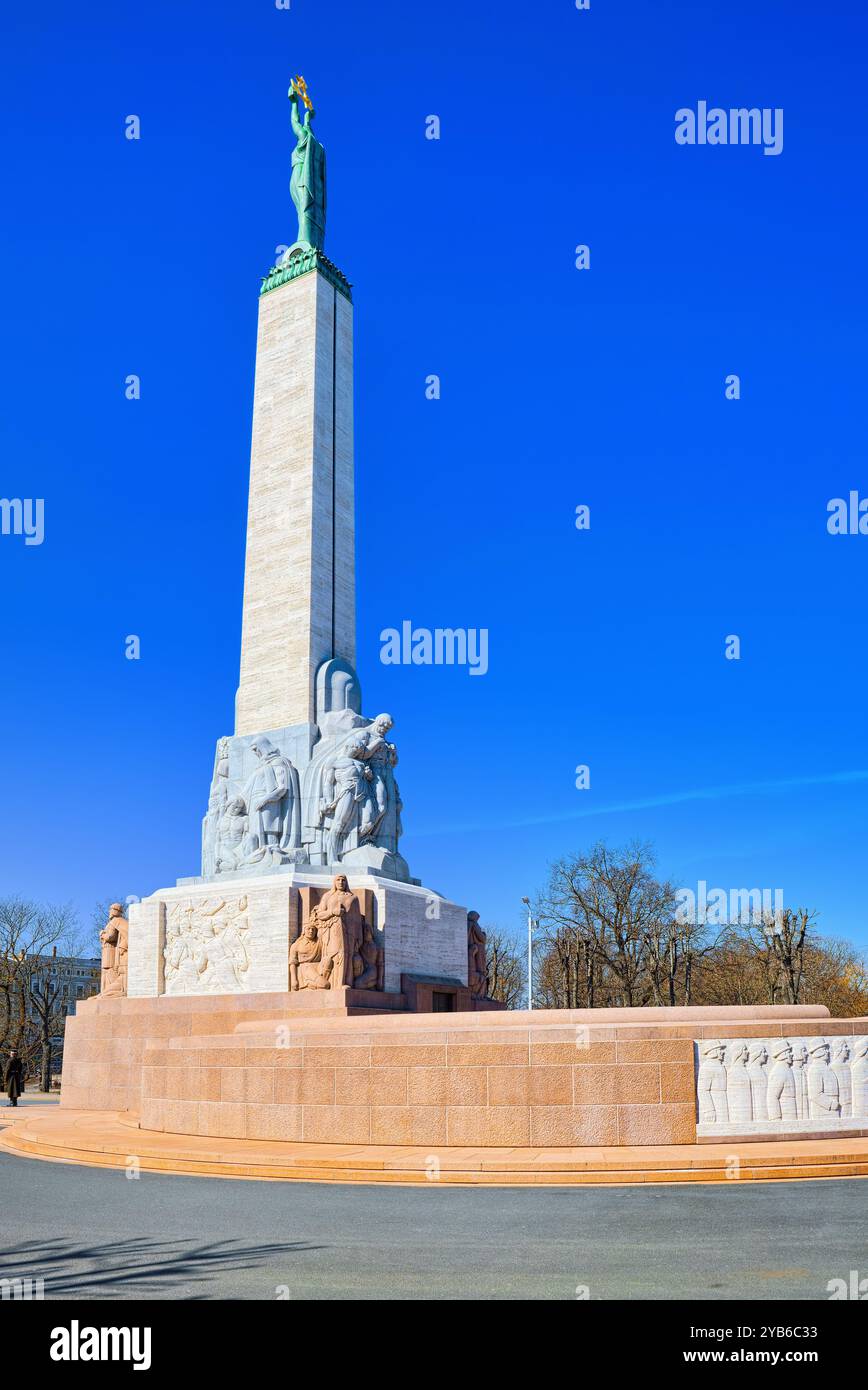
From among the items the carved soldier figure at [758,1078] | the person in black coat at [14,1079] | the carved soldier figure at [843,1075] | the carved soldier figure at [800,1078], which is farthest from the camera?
the person in black coat at [14,1079]

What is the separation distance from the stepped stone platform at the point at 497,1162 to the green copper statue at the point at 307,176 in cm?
2154

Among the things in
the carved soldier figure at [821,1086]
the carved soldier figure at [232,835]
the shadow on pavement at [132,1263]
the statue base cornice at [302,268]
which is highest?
the statue base cornice at [302,268]

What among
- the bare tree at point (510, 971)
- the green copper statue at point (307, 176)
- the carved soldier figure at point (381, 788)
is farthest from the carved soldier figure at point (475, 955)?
the bare tree at point (510, 971)

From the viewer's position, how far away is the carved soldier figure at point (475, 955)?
26.4 meters

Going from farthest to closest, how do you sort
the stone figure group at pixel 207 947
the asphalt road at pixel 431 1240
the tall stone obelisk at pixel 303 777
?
the stone figure group at pixel 207 947, the tall stone obelisk at pixel 303 777, the asphalt road at pixel 431 1240

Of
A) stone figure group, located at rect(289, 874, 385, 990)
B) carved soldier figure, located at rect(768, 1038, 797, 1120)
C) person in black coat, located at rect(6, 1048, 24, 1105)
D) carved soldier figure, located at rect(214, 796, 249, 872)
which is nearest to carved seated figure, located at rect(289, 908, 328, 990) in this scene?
stone figure group, located at rect(289, 874, 385, 990)

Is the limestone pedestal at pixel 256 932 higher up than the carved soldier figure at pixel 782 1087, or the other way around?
the limestone pedestal at pixel 256 932

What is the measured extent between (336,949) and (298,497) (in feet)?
33.3

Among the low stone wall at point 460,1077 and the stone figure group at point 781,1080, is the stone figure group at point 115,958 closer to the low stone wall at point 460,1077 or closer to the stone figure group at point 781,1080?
the low stone wall at point 460,1077

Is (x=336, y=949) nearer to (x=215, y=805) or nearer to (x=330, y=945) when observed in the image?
(x=330, y=945)

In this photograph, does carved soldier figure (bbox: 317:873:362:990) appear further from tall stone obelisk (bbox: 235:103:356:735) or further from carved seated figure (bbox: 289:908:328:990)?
tall stone obelisk (bbox: 235:103:356:735)

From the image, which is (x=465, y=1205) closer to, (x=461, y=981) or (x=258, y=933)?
(x=258, y=933)
